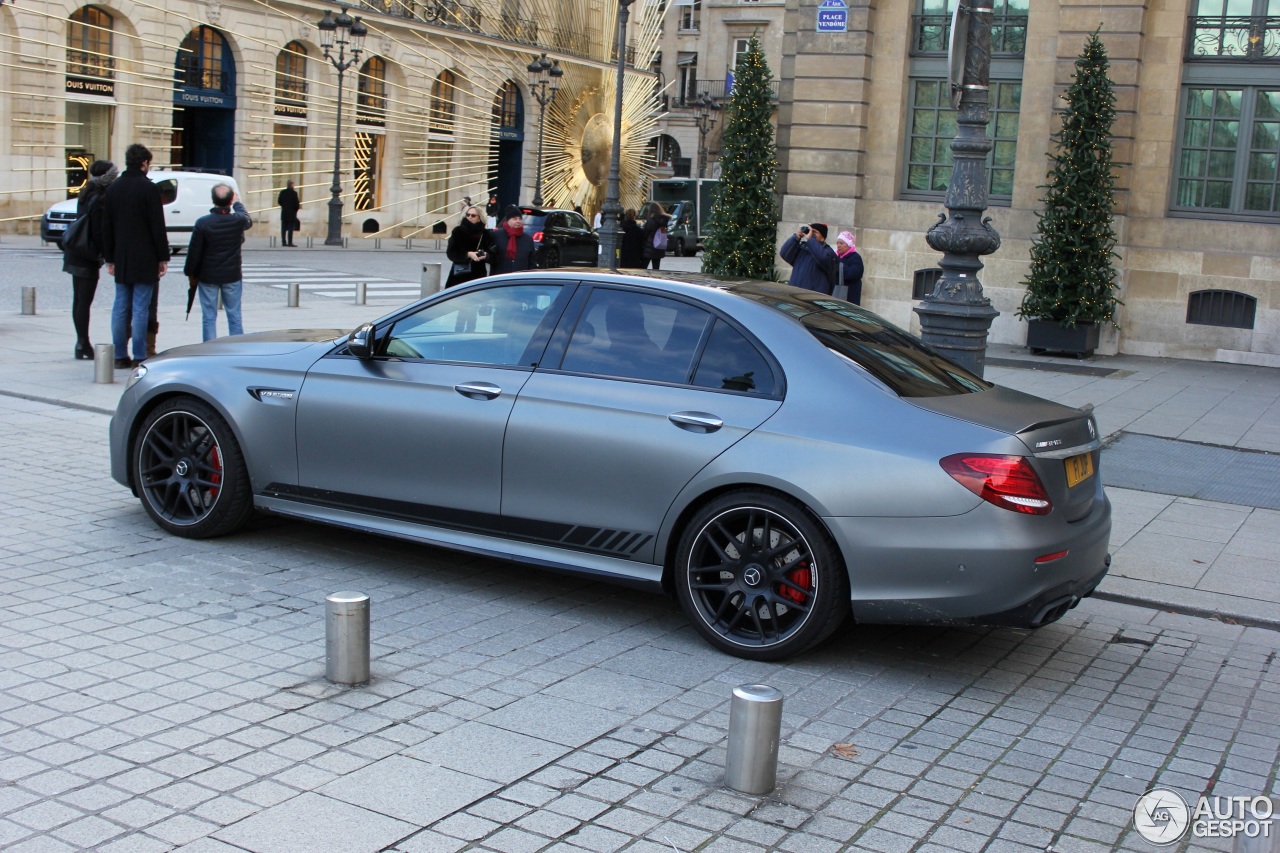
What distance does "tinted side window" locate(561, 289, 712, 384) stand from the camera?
591 centimetres

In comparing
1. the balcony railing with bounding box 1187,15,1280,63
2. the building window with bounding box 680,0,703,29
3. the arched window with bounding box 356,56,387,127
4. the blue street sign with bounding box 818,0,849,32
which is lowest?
the balcony railing with bounding box 1187,15,1280,63

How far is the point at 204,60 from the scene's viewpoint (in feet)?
125

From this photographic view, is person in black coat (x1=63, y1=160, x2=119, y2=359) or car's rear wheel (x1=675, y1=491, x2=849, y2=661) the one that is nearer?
car's rear wheel (x1=675, y1=491, x2=849, y2=661)

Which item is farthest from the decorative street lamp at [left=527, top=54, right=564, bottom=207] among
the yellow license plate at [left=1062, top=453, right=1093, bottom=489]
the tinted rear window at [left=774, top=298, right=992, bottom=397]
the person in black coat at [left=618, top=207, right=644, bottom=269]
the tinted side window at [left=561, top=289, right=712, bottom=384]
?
the yellow license plate at [left=1062, top=453, right=1093, bottom=489]

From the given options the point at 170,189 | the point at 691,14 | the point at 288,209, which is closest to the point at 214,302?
the point at 170,189

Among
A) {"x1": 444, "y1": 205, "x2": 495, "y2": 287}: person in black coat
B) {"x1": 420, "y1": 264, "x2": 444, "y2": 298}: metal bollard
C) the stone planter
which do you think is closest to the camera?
{"x1": 444, "y1": 205, "x2": 495, "y2": 287}: person in black coat

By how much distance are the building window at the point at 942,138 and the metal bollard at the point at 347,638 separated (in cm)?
1553

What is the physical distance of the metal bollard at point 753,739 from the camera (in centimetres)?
414

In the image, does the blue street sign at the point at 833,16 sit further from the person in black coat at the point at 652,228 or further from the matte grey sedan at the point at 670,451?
the matte grey sedan at the point at 670,451

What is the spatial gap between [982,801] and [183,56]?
125 feet

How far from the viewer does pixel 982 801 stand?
14.1 feet

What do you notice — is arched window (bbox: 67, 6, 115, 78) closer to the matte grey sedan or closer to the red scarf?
the red scarf

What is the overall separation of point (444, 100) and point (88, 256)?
23.3m

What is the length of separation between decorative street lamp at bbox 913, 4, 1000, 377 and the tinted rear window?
6.41 ft
